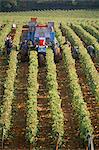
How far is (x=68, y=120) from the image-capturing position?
12.5 meters

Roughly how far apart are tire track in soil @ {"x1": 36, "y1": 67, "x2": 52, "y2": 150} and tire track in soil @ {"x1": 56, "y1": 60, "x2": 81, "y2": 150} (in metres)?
0.47

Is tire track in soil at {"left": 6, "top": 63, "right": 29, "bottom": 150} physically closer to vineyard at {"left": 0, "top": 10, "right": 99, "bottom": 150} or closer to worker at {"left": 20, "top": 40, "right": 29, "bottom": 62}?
vineyard at {"left": 0, "top": 10, "right": 99, "bottom": 150}

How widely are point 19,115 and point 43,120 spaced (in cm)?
82

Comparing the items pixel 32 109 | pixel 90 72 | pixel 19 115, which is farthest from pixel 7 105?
pixel 90 72

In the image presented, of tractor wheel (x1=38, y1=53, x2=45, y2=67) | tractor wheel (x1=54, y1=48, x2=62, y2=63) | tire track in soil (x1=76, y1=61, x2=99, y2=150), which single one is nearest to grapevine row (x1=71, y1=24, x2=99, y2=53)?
tractor wheel (x1=54, y1=48, x2=62, y2=63)

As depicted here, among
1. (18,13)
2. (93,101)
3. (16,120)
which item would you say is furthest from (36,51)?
(18,13)

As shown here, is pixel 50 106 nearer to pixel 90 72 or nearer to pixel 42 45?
pixel 90 72

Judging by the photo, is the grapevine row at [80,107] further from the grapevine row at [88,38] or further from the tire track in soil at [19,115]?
the grapevine row at [88,38]

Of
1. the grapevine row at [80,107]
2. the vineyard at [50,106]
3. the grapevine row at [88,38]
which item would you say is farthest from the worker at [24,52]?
the grapevine row at [88,38]

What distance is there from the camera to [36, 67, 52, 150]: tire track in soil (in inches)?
440

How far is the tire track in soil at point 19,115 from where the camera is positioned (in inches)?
443

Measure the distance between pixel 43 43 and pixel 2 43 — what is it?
4246 millimetres

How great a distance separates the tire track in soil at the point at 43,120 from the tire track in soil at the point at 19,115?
43 cm

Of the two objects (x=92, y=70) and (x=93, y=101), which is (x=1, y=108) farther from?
(x=92, y=70)
